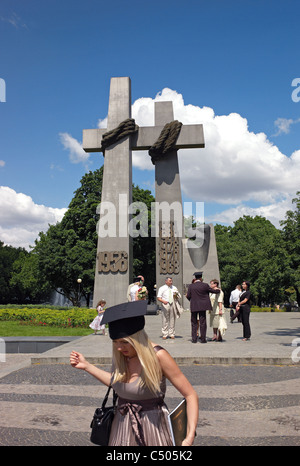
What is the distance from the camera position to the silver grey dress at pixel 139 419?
256 centimetres

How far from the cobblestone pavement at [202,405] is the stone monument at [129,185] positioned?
1656 centimetres

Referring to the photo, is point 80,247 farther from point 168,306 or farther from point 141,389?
point 141,389

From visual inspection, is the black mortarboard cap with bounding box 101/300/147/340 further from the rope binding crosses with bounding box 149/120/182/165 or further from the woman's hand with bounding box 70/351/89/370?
the rope binding crosses with bounding box 149/120/182/165

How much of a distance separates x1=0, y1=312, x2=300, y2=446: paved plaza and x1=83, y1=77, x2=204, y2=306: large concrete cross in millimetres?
14008

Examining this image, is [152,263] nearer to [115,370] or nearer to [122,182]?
[122,182]

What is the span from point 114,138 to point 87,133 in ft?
6.80

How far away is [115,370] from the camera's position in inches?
109

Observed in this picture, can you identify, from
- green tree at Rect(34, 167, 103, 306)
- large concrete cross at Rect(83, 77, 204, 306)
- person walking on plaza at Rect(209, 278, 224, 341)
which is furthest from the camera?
green tree at Rect(34, 167, 103, 306)

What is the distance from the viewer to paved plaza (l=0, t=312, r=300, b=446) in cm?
468

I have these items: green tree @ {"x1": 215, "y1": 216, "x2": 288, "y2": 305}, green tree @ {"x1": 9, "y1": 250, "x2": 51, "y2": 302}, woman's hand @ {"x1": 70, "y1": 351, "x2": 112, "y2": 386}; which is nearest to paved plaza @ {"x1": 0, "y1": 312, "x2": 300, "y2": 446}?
woman's hand @ {"x1": 70, "y1": 351, "x2": 112, "y2": 386}

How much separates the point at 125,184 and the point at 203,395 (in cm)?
2053
